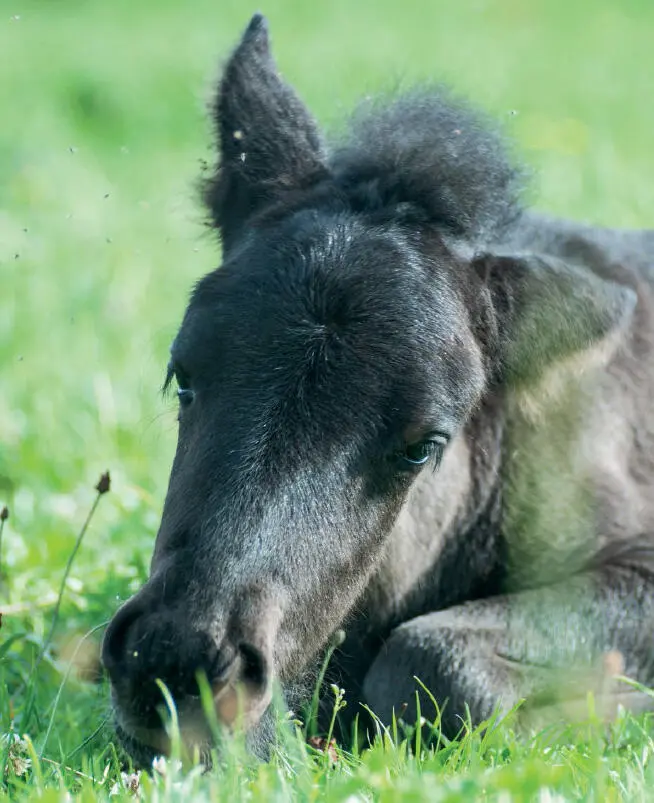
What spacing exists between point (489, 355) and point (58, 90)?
12.9 metres

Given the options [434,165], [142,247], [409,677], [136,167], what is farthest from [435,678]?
[136,167]

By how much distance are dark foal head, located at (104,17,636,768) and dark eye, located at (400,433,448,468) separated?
10mm

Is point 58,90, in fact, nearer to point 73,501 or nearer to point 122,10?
point 122,10

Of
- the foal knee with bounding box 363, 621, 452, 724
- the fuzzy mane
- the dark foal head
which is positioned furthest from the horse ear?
the foal knee with bounding box 363, 621, 452, 724

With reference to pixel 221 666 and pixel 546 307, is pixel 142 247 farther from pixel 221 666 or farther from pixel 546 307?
pixel 221 666

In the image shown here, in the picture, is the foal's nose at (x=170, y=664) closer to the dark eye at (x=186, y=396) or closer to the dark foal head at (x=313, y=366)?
the dark foal head at (x=313, y=366)

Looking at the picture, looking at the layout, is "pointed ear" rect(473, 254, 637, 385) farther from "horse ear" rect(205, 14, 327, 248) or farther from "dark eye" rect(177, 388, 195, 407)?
"dark eye" rect(177, 388, 195, 407)

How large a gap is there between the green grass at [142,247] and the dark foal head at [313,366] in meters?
0.31

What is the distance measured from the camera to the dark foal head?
326 centimetres

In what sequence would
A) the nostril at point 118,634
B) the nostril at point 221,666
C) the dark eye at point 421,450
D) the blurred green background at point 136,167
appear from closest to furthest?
the nostril at point 221,666 < the nostril at point 118,634 < the dark eye at point 421,450 < the blurred green background at point 136,167

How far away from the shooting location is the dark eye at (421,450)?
12.3 ft

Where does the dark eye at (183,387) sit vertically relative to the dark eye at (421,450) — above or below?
above

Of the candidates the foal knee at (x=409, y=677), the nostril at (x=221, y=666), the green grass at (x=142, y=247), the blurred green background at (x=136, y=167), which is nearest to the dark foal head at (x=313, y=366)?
the nostril at (x=221, y=666)

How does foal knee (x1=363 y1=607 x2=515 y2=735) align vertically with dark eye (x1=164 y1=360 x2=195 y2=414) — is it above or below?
below
